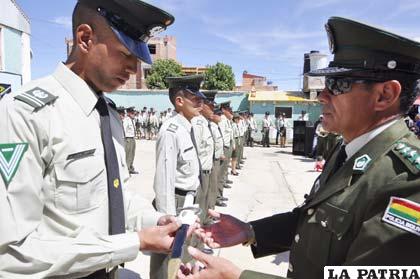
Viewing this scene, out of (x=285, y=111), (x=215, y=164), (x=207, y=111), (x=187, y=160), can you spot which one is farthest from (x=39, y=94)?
(x=285, y=111)

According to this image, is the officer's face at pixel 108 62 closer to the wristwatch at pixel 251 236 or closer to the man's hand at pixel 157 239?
the man's hand at pixel 157 239

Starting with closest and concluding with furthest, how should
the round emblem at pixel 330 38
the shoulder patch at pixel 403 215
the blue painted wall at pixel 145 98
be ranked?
1. the shoulder patch at pixel 403 215
2. the round emblem at pixel 330 38
3. the blue painted wall at pixel 145 98

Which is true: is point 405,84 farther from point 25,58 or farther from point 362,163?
point 25,58

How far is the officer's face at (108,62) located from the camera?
1619mm

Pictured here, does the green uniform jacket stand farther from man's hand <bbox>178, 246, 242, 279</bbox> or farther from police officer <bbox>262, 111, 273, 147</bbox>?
police officer <bbox>262, 111, 273, 147</bbox>

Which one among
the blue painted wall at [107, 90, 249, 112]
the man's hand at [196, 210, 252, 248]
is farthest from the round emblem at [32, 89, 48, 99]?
the blue painted wall at [107, 90, 249, 112]

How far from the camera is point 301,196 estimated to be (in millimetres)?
8023

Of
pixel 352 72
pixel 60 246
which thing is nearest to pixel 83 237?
pixel 60 246

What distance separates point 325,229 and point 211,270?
0.51 metres

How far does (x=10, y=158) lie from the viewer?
125cm

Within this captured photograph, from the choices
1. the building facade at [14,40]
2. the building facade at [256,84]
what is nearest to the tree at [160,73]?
the building facade at [256,84]

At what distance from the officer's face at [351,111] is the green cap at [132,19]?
91 cm

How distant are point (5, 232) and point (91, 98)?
70 cm

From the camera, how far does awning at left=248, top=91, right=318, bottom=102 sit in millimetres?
21203
